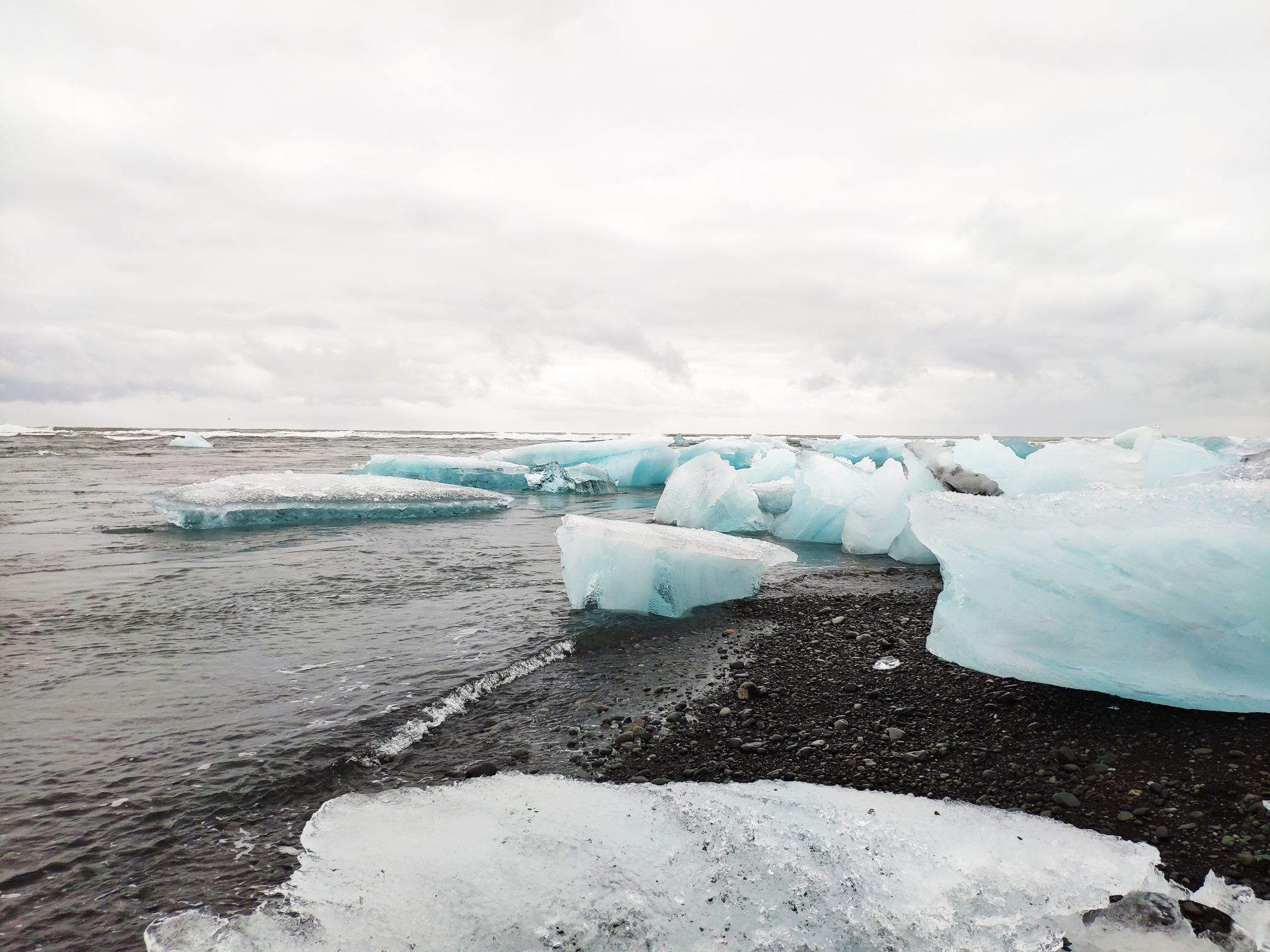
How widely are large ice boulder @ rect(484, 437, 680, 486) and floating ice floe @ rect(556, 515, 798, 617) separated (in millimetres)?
12392

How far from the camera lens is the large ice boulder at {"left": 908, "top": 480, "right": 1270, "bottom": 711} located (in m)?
2.96

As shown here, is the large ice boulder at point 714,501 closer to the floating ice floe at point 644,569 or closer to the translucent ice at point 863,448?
the floating ice floe at point 644,569

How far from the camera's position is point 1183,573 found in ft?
10.1

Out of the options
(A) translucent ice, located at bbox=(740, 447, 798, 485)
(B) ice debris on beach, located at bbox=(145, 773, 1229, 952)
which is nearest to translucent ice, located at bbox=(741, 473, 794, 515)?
(A) translucent ice, located at bbox=(740, 447, 798, 485)

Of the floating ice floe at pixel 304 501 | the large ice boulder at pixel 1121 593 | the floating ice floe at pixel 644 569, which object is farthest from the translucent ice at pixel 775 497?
the large ice boulder at pixel 1121 593

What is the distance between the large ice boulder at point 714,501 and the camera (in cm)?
959

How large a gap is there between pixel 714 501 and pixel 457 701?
→ 6.34 meters

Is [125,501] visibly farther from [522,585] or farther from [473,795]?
[473,795]

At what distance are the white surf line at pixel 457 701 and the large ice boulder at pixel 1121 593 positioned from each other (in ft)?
7.49

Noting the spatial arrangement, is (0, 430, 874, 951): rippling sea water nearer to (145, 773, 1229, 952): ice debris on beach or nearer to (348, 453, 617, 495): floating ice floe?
(145, 773, 1229, 952): ice debris on beach

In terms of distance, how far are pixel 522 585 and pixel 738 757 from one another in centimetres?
A: 372

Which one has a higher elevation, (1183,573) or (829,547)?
(1183,573)

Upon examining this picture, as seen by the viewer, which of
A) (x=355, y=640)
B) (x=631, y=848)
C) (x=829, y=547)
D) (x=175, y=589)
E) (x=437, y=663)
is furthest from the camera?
(x=829, y=547)

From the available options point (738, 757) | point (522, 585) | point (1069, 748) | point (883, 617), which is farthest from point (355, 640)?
point (1069, 748)
